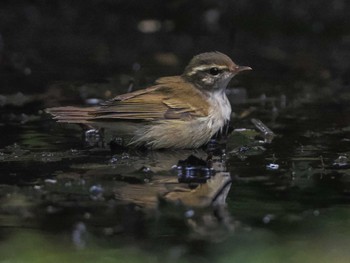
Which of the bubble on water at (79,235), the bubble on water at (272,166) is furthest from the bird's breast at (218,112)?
the bubble on water at (79,235)

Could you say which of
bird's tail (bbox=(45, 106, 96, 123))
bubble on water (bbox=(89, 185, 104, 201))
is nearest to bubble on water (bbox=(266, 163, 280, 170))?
bubble on water (bbox=(89, 185, 104, 201))

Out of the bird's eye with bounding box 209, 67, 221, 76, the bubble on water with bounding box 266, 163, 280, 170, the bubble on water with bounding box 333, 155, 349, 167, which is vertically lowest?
the bubble on water with bounding box 266, 163, 280, 170

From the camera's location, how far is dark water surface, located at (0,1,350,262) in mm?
6734

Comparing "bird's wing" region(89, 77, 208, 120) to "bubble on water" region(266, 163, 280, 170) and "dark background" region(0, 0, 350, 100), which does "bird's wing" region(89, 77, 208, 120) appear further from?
"dark background" region(0, 0, 350, 100)

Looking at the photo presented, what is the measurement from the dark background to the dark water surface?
0.03m

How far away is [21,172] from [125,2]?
354 inches

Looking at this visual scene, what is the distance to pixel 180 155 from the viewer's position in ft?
30.2

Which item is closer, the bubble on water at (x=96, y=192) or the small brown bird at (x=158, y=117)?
the bubble on water at (x=96, y=192)

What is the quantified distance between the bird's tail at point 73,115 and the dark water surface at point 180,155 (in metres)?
0.30

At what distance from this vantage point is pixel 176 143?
30.6 feet

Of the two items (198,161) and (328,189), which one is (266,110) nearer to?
(198,161)

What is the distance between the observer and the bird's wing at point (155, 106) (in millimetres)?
9250

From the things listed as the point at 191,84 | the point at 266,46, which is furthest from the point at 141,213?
the point at 266,46

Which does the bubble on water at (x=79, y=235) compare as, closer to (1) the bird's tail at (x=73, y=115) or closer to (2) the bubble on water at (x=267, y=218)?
(2) the bubble on water at (x=267, y=218)
